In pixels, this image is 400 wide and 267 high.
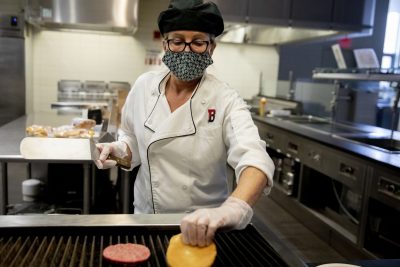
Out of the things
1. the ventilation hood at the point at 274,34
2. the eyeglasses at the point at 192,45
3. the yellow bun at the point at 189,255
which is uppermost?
the ventilation hood at the point at 274,34

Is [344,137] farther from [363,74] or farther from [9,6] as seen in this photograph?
[9,6]

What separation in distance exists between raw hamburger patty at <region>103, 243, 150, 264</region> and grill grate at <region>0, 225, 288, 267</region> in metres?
0.03

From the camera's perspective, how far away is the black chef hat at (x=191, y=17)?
1.30 metres

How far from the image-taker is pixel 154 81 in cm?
153

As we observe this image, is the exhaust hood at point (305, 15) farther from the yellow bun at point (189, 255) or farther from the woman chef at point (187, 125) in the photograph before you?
the yellow bun at point (189, 255)

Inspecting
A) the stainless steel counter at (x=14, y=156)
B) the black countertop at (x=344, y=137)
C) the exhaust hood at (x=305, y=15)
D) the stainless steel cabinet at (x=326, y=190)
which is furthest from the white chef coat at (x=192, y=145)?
the exhaust hood at (x=305, y=15)

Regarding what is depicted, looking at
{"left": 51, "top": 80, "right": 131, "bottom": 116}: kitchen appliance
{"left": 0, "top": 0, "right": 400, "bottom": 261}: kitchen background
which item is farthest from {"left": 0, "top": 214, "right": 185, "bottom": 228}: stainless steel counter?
{"left": 51, "top": 80, "right": 131, "bottom": 116}: kitchen appliance

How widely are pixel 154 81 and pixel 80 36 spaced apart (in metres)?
4.23

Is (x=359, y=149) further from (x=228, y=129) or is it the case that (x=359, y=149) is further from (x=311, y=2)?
(x=311, y=2)

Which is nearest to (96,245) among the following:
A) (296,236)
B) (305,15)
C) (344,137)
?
(296,236)

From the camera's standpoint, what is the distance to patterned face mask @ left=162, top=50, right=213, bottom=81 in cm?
136

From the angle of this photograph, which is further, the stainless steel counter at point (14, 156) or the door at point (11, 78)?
the door at point (11, 78)

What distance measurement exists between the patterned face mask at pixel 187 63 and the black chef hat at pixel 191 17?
83 millimetres

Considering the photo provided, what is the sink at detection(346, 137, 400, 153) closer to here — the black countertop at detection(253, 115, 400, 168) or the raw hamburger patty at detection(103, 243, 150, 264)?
the black countertop at detection(253, 115, 400, 168)
